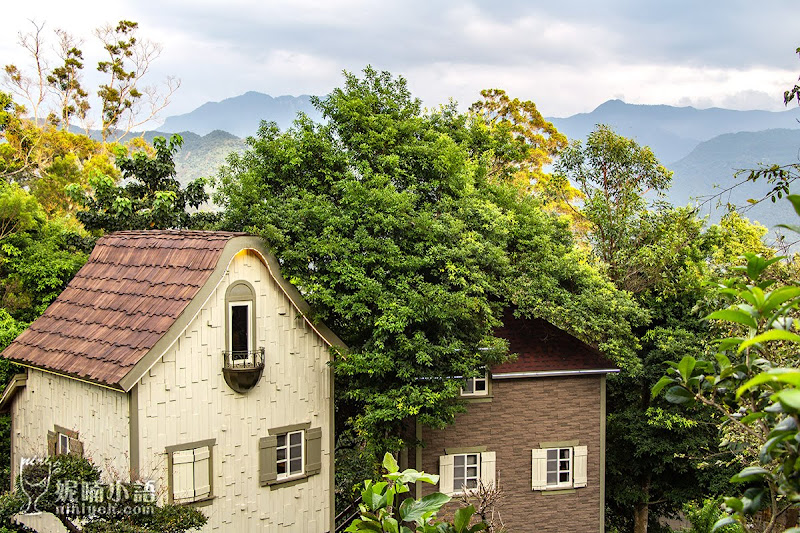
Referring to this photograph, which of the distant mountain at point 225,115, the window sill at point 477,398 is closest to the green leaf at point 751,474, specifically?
the window sill at point 477,398

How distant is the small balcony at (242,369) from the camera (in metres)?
14.2

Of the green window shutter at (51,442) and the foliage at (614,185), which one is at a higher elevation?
the foliage at (614,185)

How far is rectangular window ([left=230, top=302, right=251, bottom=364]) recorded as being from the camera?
47.5ft

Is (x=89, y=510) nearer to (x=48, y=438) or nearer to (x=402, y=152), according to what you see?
(x=48, y=438)

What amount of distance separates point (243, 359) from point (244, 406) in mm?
963

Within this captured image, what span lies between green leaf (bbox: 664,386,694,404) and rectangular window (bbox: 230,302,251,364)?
37.0 feet

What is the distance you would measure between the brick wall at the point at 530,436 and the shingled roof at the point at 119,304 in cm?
758

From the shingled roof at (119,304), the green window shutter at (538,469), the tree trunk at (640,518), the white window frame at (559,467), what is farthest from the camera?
the tree trunk at (640,518)

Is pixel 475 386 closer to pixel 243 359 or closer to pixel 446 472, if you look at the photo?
pixel 446 472

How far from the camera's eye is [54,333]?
50.5 ft

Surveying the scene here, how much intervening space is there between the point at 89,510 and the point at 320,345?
571 centimetres

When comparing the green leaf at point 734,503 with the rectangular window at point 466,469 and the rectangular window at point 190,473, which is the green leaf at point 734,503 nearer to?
the rectangular window at point 190,473

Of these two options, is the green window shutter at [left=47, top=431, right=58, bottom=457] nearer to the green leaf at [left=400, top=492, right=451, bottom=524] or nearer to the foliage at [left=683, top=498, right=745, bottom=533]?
the green leaf at [left=400, top=492, right=451, bottom=524]

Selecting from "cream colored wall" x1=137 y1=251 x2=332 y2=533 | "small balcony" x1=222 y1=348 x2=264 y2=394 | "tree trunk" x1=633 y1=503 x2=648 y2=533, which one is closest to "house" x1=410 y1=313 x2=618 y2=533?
"tree trunk" x1=633 y1=503 x2=648 y2=533
